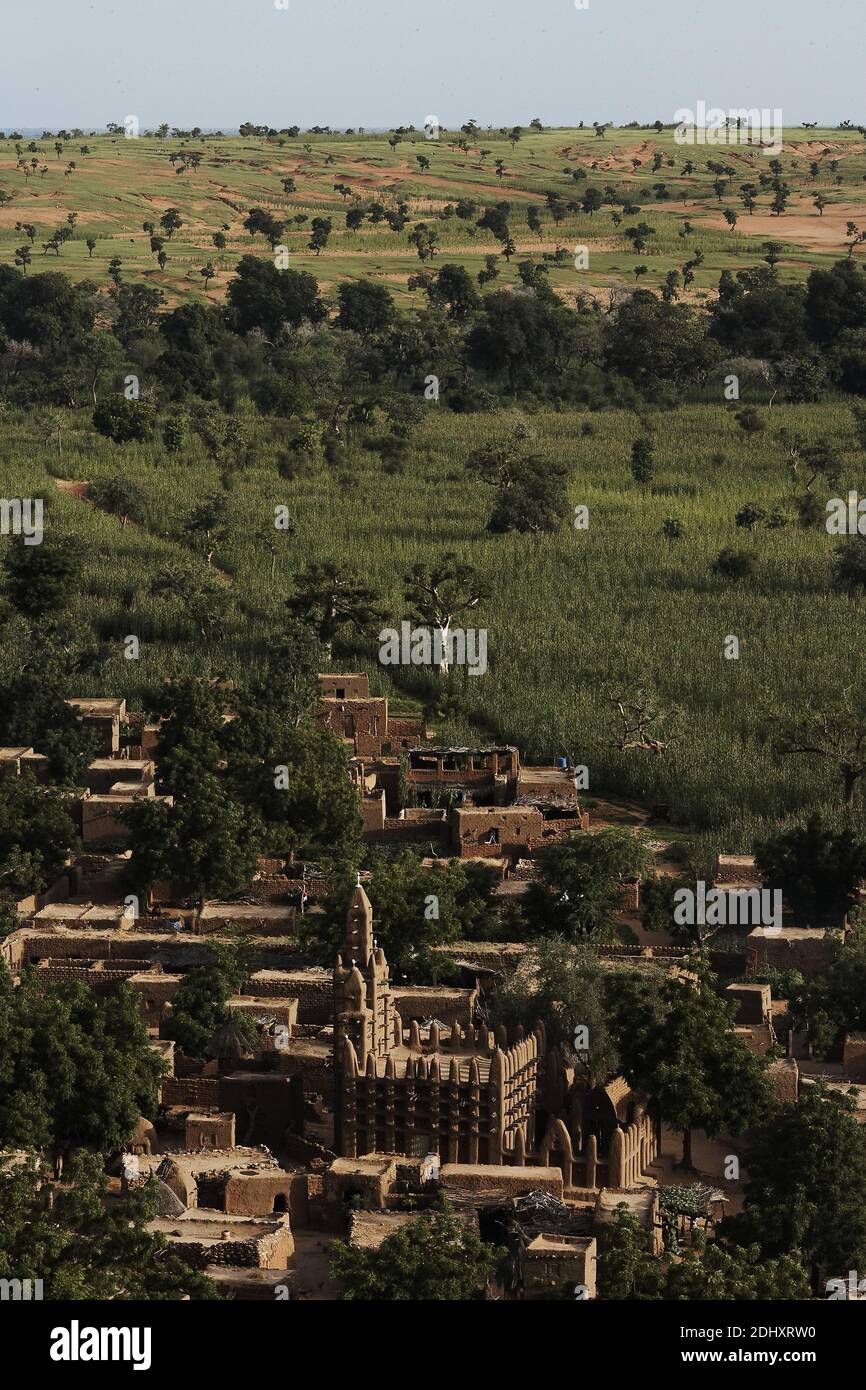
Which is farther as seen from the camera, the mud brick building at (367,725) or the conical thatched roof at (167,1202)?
the mud brick building at (367,725)

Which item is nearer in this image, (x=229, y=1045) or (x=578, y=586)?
(x=229, y=1045)

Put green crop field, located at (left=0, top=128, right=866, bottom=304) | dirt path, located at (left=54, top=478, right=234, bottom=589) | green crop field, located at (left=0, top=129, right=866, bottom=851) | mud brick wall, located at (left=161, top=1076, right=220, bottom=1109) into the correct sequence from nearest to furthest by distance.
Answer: mud brick wall, located at (left=161, top=1076, right=220, bottom=1109)
green crop field, located at (left=0, top=129, right=866, bottom=851)
dirt path, located at (left=54, top=478, right=234, bottom=589)
green crop field, located at (left=0, top=128, right=866, bottom=304)

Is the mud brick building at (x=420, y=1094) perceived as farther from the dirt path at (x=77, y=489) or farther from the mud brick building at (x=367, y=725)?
the dirt path at (x=77, y=489)

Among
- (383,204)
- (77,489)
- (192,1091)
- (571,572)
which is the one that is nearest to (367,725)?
(571,572)

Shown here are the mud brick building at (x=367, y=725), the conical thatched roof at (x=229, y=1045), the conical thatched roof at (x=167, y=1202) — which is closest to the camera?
the conical thatched roof at (x=167, y=1202)

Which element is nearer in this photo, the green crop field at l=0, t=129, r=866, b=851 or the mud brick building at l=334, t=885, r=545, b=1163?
the mud brick building at l=334, t=885, r=545, b=1163

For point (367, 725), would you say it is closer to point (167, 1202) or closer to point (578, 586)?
point (578, 586)

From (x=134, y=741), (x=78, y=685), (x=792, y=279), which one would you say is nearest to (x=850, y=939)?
(x=134, y=741)

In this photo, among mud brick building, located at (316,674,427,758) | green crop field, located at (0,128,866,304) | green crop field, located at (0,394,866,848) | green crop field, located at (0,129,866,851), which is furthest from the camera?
green crop field, located at (0,128,866,304)

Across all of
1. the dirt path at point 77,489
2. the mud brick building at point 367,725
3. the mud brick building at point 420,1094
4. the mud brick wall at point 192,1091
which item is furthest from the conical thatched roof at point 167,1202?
the dirt path at point 77,489

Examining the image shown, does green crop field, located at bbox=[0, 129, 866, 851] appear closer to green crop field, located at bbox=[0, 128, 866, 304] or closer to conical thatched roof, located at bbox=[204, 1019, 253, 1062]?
green crop field, located at bbox=[0, 128, 866, 304]

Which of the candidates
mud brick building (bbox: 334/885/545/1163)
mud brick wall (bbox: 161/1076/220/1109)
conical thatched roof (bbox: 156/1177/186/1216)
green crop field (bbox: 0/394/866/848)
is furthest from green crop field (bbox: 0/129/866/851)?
conical thatched roof (bbox: 156/1177/186/1216)
